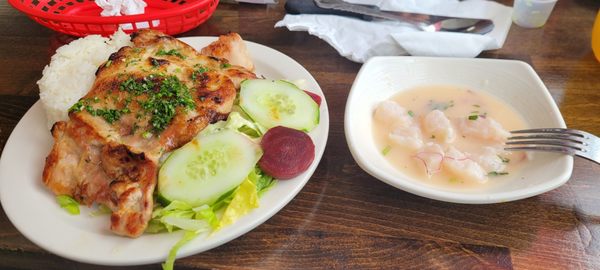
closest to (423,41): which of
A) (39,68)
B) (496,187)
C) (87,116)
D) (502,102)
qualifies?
(502,102)

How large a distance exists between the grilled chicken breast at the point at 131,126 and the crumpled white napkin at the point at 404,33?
2.35 feet

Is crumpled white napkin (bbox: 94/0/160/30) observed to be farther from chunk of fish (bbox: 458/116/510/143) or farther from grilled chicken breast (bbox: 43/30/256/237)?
chunk of fish (bbox: 458/116/510/143)

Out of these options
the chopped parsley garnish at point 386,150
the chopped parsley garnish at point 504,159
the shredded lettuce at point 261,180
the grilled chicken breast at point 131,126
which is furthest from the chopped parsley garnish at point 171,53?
the chopped parsley garnish at point 504,159

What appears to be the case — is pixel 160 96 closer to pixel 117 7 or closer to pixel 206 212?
pixel 206 212

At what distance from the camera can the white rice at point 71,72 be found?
1.67 m

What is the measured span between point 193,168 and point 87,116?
422 millimetres

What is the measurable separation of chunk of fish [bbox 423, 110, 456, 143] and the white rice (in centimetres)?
129

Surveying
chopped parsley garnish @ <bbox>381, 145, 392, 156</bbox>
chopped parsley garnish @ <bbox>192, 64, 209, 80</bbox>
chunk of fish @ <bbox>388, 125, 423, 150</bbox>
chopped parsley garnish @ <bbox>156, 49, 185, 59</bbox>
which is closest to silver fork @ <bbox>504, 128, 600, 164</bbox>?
chunk of fish @ <bbox>388, 125, 423, 150</bbox>

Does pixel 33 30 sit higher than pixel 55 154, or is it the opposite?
pixel 55 154

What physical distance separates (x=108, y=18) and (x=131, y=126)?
3.01ft

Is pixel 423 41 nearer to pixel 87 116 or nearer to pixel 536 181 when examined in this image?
pixel 536 181

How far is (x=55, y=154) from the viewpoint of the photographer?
143 cm

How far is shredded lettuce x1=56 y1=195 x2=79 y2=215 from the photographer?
1.35 m

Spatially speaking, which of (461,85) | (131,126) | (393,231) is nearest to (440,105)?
(461,85)
